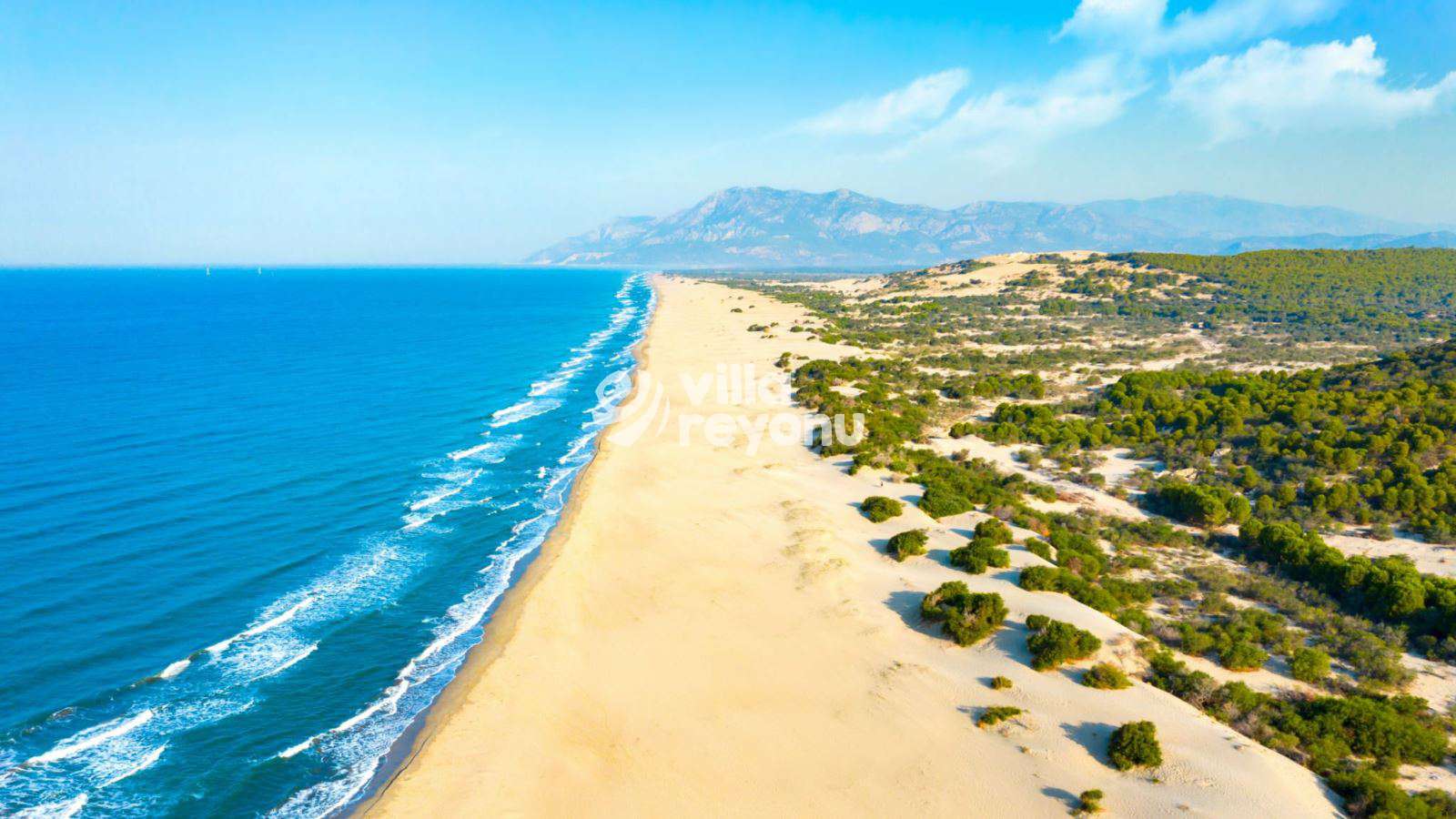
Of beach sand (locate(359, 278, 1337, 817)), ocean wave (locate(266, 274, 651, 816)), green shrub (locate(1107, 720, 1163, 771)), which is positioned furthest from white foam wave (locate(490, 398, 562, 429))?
green shrub (locate(1107, 720, 1163, 771))

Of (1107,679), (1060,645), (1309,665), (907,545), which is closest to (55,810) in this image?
(1060,645)

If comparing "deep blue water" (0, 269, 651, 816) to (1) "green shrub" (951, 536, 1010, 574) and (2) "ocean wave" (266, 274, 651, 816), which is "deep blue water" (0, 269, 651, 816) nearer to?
(2) "ocean wave" (266, 274, 651, 816)

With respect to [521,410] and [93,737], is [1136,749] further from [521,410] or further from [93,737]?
[521,410]

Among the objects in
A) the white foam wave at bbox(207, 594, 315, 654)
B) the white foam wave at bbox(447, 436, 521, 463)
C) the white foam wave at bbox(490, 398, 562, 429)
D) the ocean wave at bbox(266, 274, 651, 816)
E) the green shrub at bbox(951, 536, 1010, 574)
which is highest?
the white foam wave at bbox(490, 398, 562, 429)

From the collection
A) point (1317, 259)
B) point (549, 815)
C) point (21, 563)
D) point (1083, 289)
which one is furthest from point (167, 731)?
point (1317, 259)

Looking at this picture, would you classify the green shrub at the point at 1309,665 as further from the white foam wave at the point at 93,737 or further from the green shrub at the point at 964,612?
the white foam wave at the point at 93,737

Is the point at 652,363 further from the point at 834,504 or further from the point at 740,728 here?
the point at 740,728
